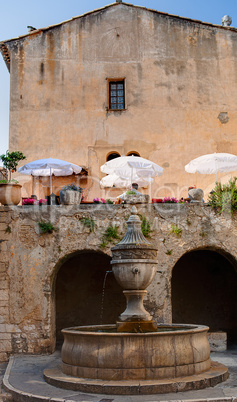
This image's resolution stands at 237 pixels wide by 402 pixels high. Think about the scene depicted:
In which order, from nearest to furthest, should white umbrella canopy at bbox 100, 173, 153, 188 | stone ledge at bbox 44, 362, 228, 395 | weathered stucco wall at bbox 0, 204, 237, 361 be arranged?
stone ledge at bbox 44, 362, 228, 395 < weathered stucco wall at bbox 0, 204, 237, 361 < white umbrella canopy at bbox 100, 173, 153, 188

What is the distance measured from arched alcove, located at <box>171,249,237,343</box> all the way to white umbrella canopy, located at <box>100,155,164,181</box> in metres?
A: 3.06

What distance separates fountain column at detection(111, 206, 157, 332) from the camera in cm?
871

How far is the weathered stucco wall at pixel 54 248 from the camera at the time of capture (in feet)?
40.5

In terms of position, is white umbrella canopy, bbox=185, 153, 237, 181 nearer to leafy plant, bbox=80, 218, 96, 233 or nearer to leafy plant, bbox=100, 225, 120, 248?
leafy plant, bbox=100, 225, 120, 248

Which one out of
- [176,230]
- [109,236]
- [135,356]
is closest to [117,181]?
[109,236]

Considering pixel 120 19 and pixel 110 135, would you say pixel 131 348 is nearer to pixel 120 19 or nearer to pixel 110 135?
pixel 110 135

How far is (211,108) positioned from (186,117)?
1026 millimetres

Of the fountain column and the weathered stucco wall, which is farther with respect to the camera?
the weathered stucco wall

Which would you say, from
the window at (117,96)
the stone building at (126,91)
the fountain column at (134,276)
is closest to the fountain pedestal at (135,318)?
the fountain column at (134,276)

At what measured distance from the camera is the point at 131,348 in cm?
779

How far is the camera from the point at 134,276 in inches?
348

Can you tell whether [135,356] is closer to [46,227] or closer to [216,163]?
[46,227]

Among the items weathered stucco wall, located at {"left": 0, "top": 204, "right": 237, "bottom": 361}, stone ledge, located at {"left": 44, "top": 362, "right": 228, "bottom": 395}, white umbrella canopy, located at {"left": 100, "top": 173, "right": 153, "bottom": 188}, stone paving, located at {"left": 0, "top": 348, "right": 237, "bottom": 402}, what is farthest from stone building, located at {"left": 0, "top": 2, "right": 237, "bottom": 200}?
stone ledge, located at {"left": 44, "top": 362, "right": 228, "bottom": 395}

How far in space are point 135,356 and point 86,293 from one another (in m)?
8.06
